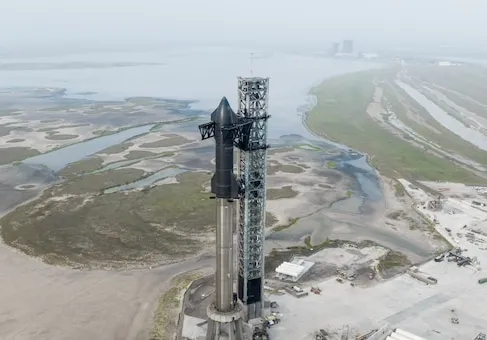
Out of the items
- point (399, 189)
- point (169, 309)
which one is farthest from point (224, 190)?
point (399, 189)

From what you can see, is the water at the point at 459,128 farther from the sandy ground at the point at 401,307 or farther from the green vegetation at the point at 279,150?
the sandy ground at the point at 401,307

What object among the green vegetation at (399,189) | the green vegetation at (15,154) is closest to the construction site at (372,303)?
the green vegetation at (399,189)

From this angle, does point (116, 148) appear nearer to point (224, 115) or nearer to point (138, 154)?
point (138, 154)

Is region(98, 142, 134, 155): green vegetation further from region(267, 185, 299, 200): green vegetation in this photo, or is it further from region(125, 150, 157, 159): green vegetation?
region(267, 185, 299, 200): green vegetation

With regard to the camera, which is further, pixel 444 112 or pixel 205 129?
pixel 444 112

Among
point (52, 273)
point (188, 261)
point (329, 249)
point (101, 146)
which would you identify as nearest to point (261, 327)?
point (188, 261)

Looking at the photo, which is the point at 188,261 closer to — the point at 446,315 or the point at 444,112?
the point at 446,315
